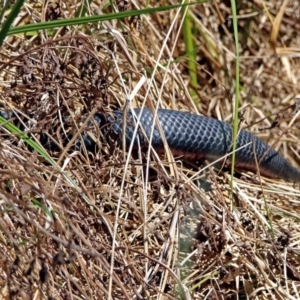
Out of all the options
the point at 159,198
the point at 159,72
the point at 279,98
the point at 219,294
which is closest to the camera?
the point at 219,294

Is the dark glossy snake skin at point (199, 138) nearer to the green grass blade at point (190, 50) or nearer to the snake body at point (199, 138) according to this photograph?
the snake body at point (199, 138)

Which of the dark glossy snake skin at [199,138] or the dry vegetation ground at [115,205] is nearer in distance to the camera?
the dry vegetation ground at [115,205]

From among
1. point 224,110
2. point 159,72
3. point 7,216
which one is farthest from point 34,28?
point 224,110

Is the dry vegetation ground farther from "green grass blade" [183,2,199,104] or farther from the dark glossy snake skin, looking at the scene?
"green grass blade" [183,2,199,104]

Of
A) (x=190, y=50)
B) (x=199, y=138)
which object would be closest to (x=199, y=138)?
(x=199, y=138)

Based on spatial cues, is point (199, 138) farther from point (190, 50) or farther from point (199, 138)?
point (190, 50)

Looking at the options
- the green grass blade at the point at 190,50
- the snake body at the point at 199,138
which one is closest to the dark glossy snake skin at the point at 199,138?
the snake body at the point at 199,138

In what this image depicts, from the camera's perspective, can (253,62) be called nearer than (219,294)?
No

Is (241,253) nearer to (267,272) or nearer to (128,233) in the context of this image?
(267,272)
